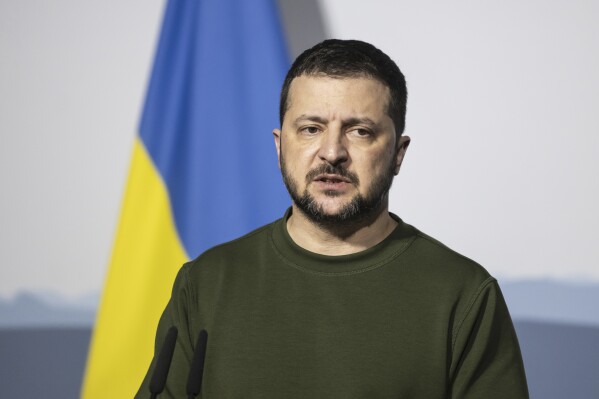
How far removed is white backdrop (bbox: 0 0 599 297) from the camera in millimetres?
2230

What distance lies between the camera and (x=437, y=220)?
7.38ft

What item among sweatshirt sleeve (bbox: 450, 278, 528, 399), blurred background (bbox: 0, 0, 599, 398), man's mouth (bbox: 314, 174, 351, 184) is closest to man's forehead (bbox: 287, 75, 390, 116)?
man's mouth (bbox: 314, 174, 351, 184)

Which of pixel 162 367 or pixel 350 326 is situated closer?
pixel 162 367

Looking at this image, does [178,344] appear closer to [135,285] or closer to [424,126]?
[135,285]

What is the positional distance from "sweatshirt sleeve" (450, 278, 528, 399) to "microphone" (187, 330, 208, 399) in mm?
379

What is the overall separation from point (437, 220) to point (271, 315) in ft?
3.67

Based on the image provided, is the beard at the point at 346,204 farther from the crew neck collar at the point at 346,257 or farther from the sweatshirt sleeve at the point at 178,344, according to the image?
the sweatshirt sleeve at the point at 178,344

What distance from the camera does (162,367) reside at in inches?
37.8

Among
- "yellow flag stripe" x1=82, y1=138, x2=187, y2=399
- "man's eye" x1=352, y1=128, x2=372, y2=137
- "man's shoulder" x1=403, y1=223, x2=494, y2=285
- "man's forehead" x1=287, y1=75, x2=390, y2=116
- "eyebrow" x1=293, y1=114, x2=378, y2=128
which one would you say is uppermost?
"man's forehead" x1=287, y1=75, x2=390, y2=116

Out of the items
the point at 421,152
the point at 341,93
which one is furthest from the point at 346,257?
the point at 421,152

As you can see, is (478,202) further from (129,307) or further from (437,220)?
(129,307)

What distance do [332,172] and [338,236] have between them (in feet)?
0.41

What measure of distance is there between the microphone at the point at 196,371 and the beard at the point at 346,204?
31 centimetres

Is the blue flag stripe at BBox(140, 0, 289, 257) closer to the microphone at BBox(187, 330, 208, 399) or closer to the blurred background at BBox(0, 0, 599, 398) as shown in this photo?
the blurred background at BBox(0, 0, 599, 398)
